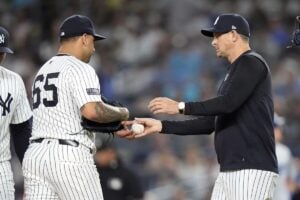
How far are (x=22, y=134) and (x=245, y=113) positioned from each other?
5.97ft

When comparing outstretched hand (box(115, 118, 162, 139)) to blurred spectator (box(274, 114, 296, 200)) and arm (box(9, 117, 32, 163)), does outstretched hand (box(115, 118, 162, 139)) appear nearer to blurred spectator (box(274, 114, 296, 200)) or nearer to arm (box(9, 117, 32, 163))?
arm (box(9, 117, 32, 163))

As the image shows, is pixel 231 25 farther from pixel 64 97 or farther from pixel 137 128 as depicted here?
pixel 64 97

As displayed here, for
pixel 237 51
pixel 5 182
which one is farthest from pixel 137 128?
pixel 5 182

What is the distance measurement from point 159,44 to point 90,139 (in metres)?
7.90

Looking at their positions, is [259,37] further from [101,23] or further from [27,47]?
[27,47]

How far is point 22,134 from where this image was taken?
24.0 feet

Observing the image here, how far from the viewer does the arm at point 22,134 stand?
731 cm

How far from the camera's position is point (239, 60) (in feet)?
22.0

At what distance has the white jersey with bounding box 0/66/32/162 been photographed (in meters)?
7.06

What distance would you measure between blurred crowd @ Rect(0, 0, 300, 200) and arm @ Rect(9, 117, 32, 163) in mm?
4626

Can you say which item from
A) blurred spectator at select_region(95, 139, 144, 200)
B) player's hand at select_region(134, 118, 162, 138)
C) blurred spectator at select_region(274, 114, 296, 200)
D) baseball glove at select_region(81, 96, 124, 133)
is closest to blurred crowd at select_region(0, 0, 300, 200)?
blurred spectator at select_region(274, 114, 296, 200)

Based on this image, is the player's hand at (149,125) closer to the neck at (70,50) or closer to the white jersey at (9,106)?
the neck at (70,50)

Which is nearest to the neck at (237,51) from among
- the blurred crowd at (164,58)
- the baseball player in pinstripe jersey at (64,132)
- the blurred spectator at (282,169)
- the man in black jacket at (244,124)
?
the man in black jacket at (244,124)

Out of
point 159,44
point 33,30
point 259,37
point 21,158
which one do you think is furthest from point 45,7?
point 21,158
